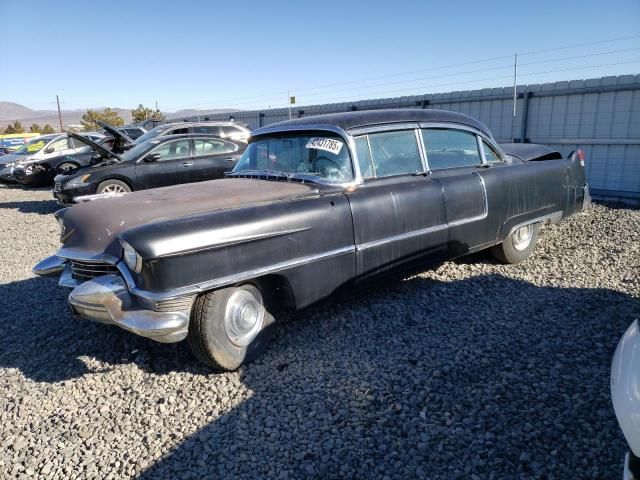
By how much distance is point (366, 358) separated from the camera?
11.2ft

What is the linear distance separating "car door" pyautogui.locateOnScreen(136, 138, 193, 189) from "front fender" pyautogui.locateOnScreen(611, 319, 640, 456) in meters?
8.25

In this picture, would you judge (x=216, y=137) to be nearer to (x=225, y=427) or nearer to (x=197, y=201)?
(x=197, y=201)

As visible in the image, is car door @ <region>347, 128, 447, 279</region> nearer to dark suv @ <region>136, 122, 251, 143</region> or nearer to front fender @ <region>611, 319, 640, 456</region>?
front fender @ <region>611, 319, 640, 456</region>

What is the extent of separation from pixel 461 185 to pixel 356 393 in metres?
2.36

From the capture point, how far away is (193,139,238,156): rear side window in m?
9.40

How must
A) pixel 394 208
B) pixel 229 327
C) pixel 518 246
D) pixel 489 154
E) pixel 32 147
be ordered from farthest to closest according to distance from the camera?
pixel 32 147 < pixel 518 246 < pixel 489 154 < pixel 394 208 < pixel 229 327

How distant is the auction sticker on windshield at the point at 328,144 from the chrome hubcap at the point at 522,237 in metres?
2.40

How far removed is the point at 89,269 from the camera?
134 inches

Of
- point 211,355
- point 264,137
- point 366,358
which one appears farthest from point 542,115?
point 211,355

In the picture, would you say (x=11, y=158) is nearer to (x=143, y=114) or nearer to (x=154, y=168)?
(x=154, y=168)

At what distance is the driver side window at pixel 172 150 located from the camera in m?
9.20

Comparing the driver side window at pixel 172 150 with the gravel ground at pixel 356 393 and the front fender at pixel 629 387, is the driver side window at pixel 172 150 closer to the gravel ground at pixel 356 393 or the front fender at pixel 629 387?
the gravel ground at pixel 356 393

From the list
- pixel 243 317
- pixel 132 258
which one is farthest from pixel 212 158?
pixel 132 258

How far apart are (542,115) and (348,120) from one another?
6.75m
